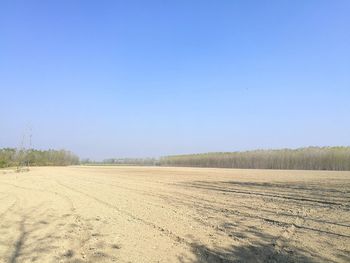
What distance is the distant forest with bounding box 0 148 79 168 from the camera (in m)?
51.5

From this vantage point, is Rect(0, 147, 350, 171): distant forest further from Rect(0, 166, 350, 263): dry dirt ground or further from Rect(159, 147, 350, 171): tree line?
Rect(0, 166, 350, 263): dry dirt ground

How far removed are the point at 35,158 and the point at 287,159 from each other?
39399 millimetres

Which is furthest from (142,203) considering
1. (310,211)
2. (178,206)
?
(310,211)

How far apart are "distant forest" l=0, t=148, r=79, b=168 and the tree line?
26.0 metres

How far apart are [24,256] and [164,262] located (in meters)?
2.17

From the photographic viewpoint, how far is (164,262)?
20.4ft

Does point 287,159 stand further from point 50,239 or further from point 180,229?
point 50,239

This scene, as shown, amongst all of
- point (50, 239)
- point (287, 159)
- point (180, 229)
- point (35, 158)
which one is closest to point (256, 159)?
point (287, 159)

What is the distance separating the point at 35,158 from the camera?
67438 millimetres

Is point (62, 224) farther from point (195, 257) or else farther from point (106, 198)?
point (106, 198)

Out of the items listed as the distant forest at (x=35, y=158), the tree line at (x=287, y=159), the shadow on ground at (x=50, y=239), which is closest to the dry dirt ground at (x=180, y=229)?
the shadow on ground at (x=50, y=239)

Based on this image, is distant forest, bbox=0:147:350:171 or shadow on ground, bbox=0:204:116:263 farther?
distant forest, bbox=0:147:350:171

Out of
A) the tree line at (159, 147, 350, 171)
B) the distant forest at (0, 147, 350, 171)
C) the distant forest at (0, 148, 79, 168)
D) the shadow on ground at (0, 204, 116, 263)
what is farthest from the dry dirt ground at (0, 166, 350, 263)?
the distant forest at (0, 148, 79, 168)

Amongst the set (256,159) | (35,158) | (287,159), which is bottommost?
(35,158)
